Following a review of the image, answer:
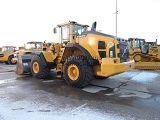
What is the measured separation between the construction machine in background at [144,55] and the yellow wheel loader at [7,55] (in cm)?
1138

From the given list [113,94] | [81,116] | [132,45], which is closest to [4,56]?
[132,45]

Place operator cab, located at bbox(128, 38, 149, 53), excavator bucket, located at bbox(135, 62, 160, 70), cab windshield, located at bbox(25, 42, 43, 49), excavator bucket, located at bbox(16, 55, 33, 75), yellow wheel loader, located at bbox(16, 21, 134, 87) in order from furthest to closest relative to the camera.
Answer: cab windshield, located at bbox(25, 42, 43, 49)
operator cab, located at bbox(128, 38, 149, 53)
excavator bucket, located at bbox(135, 62, 160, 70)
excavator bucket, located at bbox(16, 55, 33, 75)
yellow wheel loader, located at bbox(16, 21, 134, 87)

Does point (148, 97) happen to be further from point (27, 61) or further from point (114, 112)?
point (27, 61)

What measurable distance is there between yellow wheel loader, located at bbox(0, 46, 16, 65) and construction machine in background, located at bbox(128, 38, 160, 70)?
1138 centimetres

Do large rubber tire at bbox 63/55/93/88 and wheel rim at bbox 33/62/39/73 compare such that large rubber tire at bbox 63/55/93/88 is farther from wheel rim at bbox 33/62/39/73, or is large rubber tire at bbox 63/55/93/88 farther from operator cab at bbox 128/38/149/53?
operator cab at bbox 128/38/149/53


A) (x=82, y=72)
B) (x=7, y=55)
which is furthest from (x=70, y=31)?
(x=7, y=55)

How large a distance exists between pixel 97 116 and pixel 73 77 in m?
3.45

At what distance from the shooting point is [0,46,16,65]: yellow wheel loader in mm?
20922

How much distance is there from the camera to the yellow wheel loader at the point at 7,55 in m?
20.9

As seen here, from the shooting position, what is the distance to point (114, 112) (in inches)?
207

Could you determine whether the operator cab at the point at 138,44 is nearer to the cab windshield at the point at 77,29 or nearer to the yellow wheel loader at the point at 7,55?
the cab windshield at the point at 77,29

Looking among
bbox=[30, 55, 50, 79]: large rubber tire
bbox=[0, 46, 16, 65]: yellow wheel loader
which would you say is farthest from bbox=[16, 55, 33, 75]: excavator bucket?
bbox=[0, 46, 16, 65]: yellow wheel loader

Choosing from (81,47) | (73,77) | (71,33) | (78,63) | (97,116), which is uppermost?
(71,33)

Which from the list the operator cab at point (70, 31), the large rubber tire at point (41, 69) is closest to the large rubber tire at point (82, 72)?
the operator cab at point (70, 31)
